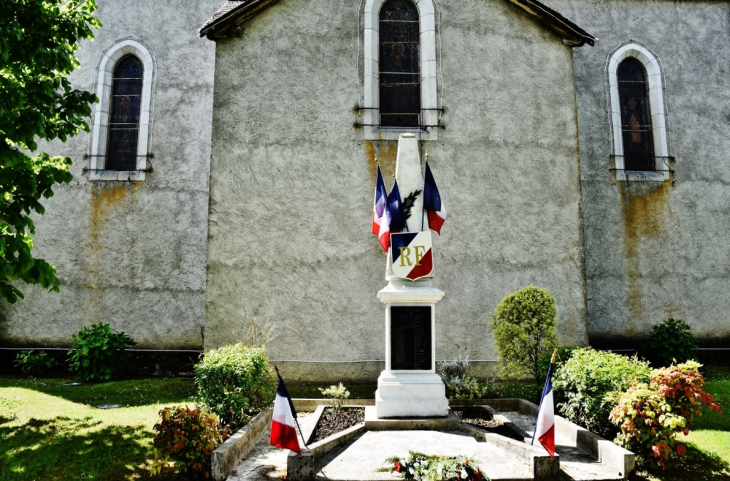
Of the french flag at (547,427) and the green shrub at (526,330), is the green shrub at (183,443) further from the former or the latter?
the green shrub at (526,330)

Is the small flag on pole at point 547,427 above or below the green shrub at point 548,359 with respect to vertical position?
below

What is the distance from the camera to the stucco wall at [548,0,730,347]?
1252 cm

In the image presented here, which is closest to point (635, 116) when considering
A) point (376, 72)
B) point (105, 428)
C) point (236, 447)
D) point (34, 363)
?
point (376, 72)

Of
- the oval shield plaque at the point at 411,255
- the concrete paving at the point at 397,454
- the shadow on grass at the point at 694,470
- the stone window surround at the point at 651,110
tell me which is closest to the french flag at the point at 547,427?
the concrete paving at the point at 397,454

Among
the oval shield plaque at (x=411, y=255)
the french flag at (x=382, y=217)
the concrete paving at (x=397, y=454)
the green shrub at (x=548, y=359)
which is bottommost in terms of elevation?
the concrete paving at (x=397, y=454)

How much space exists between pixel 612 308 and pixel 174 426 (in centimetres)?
1096

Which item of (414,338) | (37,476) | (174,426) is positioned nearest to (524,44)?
(414,338)

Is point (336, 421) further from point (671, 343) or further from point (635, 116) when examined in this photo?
point (635, 116)

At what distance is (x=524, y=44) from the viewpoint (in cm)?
1105

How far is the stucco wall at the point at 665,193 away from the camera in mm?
12523

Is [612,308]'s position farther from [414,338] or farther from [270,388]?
[270,388]

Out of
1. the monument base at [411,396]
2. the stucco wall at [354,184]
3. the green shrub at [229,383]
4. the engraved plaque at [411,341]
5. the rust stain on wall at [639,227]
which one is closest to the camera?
the green shrub at [229,383]

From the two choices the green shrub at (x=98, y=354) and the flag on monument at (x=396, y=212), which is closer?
the flag on monument at (x=396, y=212)

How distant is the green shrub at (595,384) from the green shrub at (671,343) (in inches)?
222
